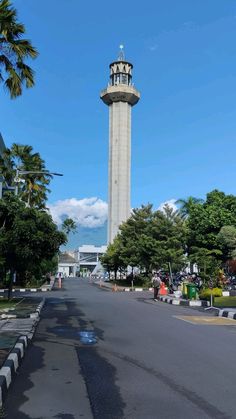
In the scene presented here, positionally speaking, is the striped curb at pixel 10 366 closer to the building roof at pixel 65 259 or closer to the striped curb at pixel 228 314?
the striped curb at pixel 228 314

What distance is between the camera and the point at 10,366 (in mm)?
7730

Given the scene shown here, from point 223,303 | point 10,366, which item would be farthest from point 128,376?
point 223,303

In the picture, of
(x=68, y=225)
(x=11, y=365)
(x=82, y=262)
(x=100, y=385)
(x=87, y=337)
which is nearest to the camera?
(x=100, y=385)

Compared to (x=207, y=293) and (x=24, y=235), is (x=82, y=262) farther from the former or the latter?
(x=24, y=235)

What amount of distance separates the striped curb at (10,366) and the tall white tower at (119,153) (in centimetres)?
8719

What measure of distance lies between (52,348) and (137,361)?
2.31 m

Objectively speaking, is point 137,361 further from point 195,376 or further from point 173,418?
point 173,418

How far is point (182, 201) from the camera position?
221 ft

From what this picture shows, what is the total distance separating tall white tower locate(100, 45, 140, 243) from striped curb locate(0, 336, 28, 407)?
286 ft

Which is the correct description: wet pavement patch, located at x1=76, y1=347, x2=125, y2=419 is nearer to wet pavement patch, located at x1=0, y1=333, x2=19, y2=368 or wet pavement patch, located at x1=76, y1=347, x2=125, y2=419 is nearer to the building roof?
wet pavement patch, located at x1=0, y1=333, x2=19, y2=368

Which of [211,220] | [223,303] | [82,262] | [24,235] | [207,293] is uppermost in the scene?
[82,262]

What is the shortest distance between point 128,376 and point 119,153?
91904mm

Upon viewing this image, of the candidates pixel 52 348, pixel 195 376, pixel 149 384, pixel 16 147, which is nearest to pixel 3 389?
pixel 149 384

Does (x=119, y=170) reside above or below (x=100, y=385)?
above
